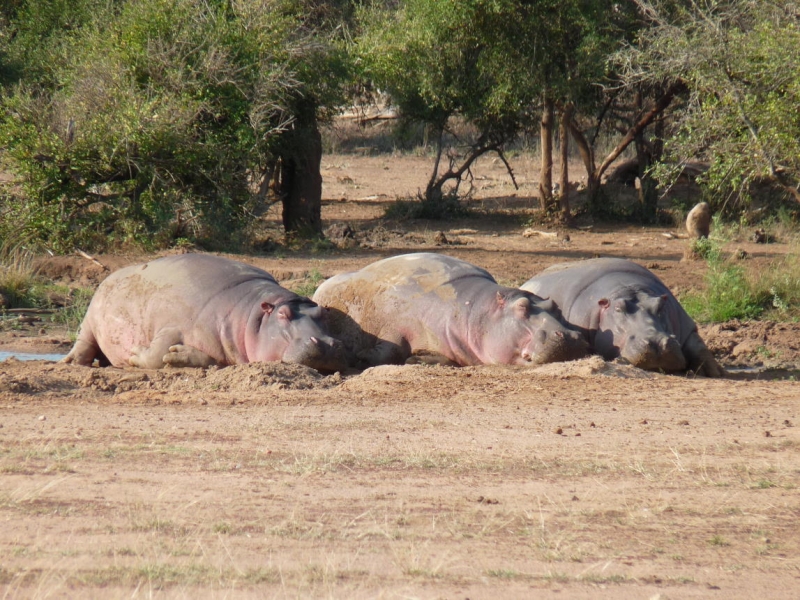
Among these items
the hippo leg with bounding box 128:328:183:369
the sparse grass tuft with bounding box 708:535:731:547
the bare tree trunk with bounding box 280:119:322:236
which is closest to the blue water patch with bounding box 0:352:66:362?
the hippo leg with bounding box 128:328:183:369

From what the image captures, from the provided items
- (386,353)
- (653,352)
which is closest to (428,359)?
(386,353)

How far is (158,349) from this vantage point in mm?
8578

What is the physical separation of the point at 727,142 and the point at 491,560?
11.8 m

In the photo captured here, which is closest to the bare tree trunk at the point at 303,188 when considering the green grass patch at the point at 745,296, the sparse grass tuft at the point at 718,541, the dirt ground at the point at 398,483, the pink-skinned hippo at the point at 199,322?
the green grass patch at the point at 745,296

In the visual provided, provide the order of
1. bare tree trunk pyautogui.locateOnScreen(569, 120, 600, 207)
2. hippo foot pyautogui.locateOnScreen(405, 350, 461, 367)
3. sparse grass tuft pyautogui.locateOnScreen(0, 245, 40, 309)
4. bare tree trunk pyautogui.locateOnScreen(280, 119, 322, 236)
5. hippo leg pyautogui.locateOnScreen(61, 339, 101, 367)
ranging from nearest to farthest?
hippo foot pyautogui.locateOnScreen(405, 350, 461, 367) < hippo leg pyautogui.locateOnScreen(61, 339, 101, 367) < sparse grass tuft pyautogui.locateOnScreen(0, 245, 40, 309) < bare tree trunk pyautogui.locateOnScreen(280, 119, 322, 236) < bare tree trunk pyautogui.locateOnScreen(569, 120, 600, 207)

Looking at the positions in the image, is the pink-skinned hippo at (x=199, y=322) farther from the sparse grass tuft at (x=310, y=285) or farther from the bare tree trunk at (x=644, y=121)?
the bare tree trunk at (x=644, y=121)

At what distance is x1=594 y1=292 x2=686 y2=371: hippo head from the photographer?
328 inches

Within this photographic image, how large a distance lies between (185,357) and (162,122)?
292 inches

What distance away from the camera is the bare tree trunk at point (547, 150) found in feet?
64.7

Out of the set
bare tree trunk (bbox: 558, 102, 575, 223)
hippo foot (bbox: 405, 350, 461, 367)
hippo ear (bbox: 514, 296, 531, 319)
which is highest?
bare tree trunk (bbox: 558, 102, 575, 223)

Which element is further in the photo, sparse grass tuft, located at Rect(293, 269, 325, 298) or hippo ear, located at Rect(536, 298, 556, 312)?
sparse grass tuft, located at Rect(293, 269, 325, 298)

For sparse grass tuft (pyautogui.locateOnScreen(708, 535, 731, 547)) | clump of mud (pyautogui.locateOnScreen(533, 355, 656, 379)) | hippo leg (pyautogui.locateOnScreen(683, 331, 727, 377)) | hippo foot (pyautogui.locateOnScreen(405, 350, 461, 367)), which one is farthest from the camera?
hippo foot (pyautogui.locateOnScreen(405, 350, 461, 367))

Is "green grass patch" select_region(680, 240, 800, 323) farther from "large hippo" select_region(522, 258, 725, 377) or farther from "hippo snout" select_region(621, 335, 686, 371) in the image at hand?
"hippo snout" select_region(621, 335, 686, 371)

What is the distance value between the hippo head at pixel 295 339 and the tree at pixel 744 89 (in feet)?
24.4
